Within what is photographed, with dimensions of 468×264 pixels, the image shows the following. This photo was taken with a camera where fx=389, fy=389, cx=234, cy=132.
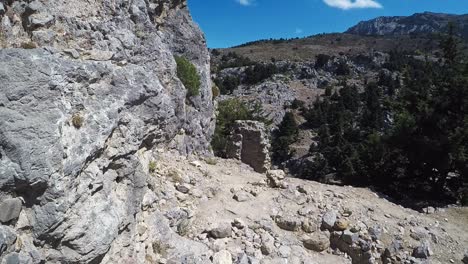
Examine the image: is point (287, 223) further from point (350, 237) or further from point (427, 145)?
point (427, 145)

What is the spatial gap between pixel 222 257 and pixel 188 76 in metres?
7.92

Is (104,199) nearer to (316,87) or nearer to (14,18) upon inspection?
(14,18)

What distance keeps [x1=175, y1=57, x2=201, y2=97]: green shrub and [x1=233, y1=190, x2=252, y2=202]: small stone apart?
4909mm

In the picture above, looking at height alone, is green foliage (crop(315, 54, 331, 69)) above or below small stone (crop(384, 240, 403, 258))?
above

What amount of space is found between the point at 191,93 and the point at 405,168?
10280mm

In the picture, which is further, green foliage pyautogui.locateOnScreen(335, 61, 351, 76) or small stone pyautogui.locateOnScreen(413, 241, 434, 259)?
green foliage pyautogui.locateOnScreen(335, 61, 351, 76)

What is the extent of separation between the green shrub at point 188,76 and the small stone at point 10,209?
975cm

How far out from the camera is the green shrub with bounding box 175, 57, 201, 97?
14.1 metres

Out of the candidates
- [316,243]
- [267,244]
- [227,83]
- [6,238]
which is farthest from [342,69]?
[6,238]

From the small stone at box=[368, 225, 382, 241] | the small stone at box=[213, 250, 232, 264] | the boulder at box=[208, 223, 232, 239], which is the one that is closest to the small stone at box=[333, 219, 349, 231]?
the small stone at box=[368, 225, 382, 241]

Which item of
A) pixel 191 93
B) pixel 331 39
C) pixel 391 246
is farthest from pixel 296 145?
pixel 331 39

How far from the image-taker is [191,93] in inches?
566

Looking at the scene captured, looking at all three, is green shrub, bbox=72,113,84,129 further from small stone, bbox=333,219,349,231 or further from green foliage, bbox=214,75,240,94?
green foliage, bbox=214,75,240,94

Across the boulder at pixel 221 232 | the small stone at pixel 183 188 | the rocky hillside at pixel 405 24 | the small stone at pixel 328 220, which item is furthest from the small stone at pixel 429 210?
the rocky hillside at pixel 405 24
